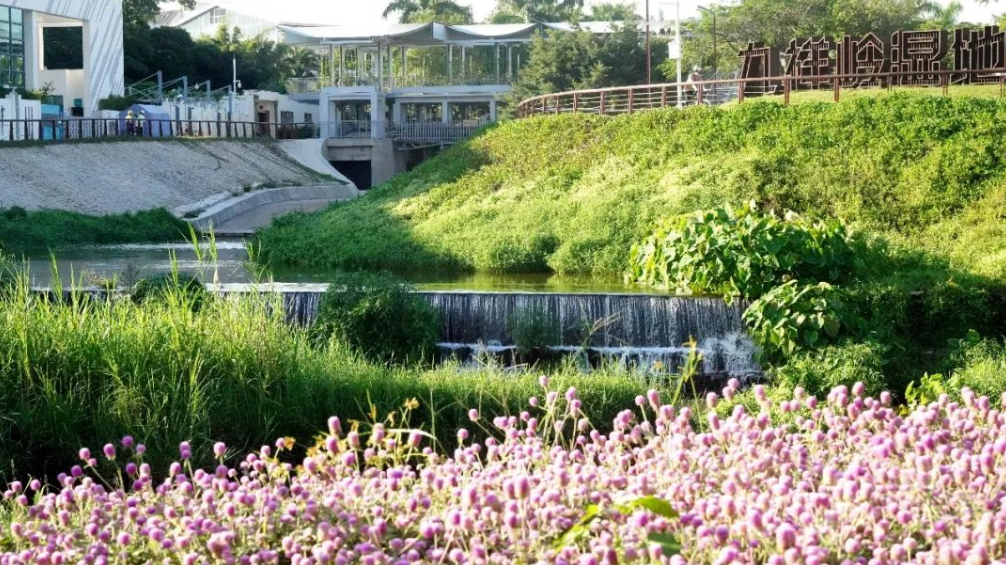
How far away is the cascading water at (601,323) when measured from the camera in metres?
13.6

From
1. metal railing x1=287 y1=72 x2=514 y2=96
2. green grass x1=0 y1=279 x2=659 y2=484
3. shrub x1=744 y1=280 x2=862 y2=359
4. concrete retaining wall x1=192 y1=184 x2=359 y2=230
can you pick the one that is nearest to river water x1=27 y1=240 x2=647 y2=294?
shrub x1=744 y1=280 x2=862 y2=359

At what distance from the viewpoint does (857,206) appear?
62.3 ft

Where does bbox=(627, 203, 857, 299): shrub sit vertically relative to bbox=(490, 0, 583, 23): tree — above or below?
below

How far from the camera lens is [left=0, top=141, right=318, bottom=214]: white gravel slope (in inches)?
1126

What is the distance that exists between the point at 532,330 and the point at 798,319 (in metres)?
2.67

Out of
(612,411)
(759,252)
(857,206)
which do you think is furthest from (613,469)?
(857,206)

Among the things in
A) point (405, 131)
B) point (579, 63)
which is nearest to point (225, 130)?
point (405, 131)

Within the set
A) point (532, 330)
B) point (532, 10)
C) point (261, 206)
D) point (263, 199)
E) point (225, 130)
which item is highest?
point (532, 10)

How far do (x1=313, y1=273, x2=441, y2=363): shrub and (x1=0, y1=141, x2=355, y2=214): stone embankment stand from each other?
1597 cm

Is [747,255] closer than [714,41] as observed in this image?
Yes

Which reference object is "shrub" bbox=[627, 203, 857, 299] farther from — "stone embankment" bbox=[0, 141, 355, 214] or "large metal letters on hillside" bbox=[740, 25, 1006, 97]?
"stone embankment" bbox=[0, 141, 355, 214]

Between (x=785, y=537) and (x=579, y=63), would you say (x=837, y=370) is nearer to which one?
(x=785, y=537)

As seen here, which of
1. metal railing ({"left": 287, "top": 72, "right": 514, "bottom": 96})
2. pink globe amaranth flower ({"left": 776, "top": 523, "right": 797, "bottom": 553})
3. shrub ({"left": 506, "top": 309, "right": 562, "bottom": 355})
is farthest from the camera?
metal railing ({"left": 287, "top": 72, "right": 514, "bottom": 96})

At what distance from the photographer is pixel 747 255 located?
14188mm
